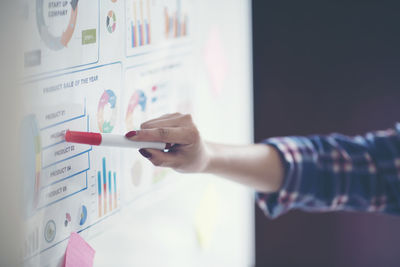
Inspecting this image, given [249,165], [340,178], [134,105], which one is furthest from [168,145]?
[340,178]

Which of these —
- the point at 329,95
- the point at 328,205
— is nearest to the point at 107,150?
the point at 328,205

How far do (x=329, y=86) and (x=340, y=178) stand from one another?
0.46 metres

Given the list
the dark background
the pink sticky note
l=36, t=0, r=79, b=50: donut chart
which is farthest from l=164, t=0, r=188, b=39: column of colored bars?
the dark background

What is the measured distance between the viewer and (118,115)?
584 mm

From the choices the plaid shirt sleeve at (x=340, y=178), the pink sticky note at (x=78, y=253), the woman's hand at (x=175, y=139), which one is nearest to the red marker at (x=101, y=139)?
the woman's hand at (x=175, y=139)

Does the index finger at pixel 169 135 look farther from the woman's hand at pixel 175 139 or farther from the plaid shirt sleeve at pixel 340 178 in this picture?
the plaid shirt sleeve at pixel 340 178

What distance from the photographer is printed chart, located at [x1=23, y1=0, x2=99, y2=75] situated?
0.43 metres

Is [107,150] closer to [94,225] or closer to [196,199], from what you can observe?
[94,225]

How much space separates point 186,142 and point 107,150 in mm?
100

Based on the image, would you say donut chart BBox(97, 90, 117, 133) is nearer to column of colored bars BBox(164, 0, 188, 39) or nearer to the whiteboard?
the whiteboard

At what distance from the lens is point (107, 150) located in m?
0.57

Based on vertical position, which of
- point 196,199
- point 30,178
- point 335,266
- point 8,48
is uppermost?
point 8,48

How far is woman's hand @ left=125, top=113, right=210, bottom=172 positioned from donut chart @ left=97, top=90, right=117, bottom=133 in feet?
0.18

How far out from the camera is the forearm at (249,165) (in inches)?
26.2
